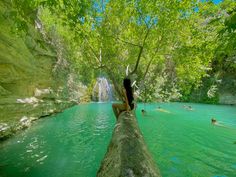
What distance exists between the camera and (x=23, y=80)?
13.7 metres

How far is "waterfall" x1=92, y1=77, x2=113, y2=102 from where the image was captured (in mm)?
32906

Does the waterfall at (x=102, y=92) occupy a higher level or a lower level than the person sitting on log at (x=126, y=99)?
higher

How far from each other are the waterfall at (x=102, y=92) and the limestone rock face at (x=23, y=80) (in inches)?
473

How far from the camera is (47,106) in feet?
52.1

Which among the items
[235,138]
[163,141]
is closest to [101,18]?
[163,141]

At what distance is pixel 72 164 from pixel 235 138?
8978 mm

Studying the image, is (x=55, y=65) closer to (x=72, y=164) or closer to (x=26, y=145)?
(x=26, y=145)

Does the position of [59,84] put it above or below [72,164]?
above

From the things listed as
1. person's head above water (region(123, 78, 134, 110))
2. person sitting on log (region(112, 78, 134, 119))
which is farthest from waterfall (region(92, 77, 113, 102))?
person's head above water (region(123, 78, 134, 110))

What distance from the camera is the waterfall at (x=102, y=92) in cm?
3291

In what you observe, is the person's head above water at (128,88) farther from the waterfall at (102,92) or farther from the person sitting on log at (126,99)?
the waterfall at (102,92)

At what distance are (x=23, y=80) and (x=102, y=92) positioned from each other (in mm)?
20343

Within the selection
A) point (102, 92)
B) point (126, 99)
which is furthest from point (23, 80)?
point (102, 92)

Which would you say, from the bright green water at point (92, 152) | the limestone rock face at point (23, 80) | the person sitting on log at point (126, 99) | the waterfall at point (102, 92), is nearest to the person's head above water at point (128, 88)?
the person sitting on log at point (126, 99)
